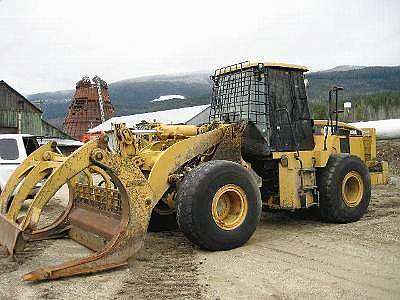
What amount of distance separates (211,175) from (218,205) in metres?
0.52

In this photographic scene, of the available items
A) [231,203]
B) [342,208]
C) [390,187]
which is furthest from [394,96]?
[231,203]

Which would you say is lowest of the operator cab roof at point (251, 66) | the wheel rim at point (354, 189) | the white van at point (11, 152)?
the wheel rim at point (354, 189)

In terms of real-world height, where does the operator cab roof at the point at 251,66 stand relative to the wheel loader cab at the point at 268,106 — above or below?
above

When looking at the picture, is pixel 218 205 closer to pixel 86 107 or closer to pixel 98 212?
pixel 98 212

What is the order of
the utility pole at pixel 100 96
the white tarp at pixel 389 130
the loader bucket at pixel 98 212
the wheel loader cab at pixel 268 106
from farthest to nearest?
the utility pole at pixel 100 96 → the white tarp at pixel 389 130 → the wheel loader cab at pixel 268 106 → the loader bucket at pixel 98 212

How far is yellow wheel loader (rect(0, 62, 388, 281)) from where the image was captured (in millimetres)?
5363

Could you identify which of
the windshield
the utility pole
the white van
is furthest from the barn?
the windshield

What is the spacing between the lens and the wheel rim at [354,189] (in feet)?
26.8

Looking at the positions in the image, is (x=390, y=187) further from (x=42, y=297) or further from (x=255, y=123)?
(x=42, y=297)

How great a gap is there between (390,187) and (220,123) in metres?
7.09

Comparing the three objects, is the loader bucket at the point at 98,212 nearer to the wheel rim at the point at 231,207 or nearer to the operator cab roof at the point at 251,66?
the wheel rim at the point at 231,207

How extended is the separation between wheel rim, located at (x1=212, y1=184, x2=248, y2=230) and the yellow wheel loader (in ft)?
0.05

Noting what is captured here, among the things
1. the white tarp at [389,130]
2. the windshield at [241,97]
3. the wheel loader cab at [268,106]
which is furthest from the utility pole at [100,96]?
the wheel loader cab at [268,106]

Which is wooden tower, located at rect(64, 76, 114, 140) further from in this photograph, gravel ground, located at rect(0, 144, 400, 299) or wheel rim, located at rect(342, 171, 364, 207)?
gravel ground, located at rect(0, 144, 400, 299)
